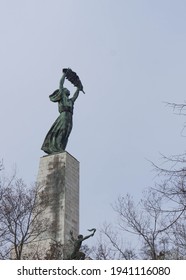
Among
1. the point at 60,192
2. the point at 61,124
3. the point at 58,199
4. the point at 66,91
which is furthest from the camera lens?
the point at 66,91

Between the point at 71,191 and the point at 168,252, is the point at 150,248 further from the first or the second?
the point at 71,191

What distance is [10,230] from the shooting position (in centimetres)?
1944

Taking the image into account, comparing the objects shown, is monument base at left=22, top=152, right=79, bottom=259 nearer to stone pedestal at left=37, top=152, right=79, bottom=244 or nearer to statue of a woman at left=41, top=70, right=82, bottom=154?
stone pedestal at left=37, top=152, right=79, bottom=244

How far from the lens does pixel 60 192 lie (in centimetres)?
2466

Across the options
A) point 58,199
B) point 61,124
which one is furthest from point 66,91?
point 58,199

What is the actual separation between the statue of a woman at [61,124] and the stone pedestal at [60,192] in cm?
106

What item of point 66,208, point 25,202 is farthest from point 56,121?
point 25,202

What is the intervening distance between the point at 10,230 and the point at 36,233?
3.47 metres

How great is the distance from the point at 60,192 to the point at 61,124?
4915 millimetres

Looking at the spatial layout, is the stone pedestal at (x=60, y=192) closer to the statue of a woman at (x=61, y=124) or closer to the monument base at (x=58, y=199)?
the monument base at (x=58, y=199)

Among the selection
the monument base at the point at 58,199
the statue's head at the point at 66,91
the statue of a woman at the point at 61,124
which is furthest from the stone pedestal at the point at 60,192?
the statue's head at the point at 66,91

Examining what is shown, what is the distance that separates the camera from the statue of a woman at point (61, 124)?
27.5 metres

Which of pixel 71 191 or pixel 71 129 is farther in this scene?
pixel 71 129

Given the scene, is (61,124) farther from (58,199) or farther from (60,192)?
(58,199)
